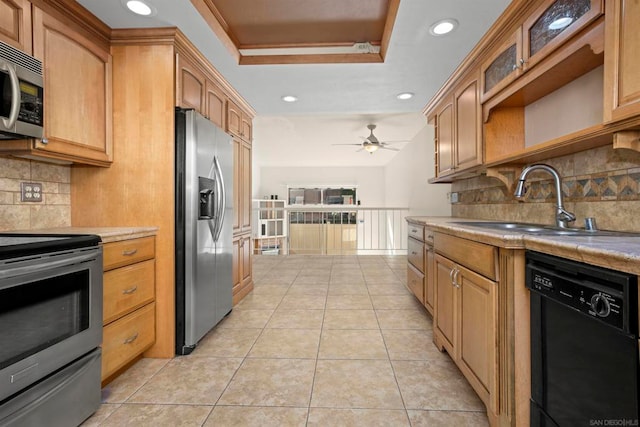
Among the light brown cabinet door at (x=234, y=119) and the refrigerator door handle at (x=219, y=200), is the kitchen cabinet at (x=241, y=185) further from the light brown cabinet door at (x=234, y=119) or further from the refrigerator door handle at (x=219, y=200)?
the refrigerator door handle at (x=219, y=200)

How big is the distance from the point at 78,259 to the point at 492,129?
8.71 ft

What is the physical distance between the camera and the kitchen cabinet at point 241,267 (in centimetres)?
301

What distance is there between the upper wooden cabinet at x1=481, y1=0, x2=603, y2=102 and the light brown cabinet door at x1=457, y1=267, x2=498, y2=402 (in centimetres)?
121

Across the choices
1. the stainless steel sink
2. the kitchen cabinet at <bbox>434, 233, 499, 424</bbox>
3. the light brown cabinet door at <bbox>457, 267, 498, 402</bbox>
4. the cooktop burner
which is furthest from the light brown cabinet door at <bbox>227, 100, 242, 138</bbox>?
the light brown cabinet door at <bbox>457, 267, 498, 402</bbox>

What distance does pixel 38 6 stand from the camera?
62.2 inches

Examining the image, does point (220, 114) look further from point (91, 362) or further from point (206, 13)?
point (91, 362)

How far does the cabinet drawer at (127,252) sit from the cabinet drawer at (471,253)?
1865mm

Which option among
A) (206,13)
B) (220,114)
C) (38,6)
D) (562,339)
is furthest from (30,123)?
(562,339)

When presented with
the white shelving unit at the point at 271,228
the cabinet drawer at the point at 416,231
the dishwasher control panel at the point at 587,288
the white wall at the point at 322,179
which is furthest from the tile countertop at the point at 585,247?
the white wall at the point at 322,179

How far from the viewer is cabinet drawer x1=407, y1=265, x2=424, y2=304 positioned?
8.65ft

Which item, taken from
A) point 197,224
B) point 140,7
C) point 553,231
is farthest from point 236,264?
point 553,231

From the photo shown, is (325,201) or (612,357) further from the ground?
(325,201)

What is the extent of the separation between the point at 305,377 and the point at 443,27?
2.36 metres

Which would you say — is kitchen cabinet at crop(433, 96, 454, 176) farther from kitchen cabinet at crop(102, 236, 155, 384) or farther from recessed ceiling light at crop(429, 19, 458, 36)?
kitchen cabinet at crop(102, 236, 155, 384)
